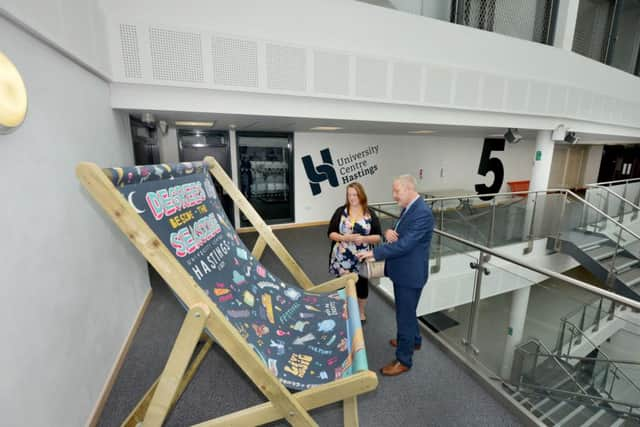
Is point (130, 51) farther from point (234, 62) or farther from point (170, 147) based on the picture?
point (170, 147)

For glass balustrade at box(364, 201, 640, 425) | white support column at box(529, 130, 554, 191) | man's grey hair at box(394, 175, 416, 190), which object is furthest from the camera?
white support column at box(529, 130, 554, 191)

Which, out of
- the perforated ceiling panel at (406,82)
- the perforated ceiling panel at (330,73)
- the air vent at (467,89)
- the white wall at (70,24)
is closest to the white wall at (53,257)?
the white wall at (70,24)

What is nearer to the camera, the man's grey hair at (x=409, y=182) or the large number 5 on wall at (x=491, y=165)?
the man's grey hair at (x=409, y=182)

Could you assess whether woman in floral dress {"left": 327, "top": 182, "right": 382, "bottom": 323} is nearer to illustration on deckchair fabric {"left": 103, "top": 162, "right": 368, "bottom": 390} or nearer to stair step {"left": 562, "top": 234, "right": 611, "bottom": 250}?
illustration on deckchair fabric {"left": 103, "top": 162, "right": 368, "bottom": 390}

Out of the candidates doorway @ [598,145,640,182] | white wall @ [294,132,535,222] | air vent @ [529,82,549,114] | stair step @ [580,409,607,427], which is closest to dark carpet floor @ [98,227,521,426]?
stair step @ [580,409,607,427]

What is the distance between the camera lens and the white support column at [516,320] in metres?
2.44

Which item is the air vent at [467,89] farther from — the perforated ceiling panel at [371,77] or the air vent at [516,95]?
the perforated ceiling panel at [371,77]

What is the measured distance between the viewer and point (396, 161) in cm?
758

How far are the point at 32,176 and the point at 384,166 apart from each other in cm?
693

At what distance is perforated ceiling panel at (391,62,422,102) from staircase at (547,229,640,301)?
4.68 m

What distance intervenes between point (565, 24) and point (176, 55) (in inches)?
288

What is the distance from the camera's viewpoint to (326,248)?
16.5 ft

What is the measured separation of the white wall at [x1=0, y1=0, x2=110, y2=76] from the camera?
128 centimetres

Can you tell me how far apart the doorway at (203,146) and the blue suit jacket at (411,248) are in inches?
172
